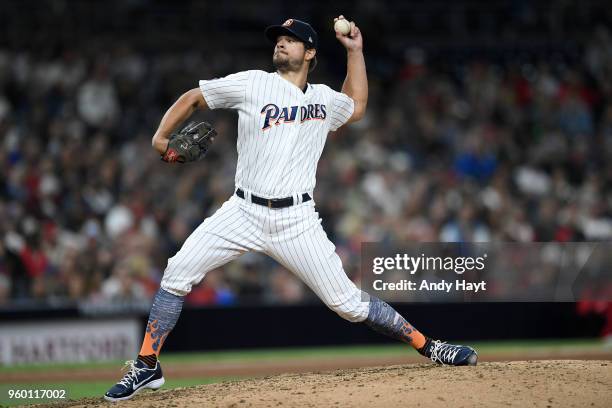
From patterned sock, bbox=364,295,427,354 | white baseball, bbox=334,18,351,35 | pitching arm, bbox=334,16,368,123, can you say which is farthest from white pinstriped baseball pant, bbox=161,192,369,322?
white baseball, bbox=334,18,351,35

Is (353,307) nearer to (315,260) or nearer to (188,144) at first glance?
(315,260)

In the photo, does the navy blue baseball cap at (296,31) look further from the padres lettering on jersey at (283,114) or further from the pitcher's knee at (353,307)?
the pitcher's knee at (353,307)

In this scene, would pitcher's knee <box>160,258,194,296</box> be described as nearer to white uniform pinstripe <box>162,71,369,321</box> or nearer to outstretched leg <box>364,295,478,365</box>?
white uniform pinstripe <box>162,71,369,321</box>

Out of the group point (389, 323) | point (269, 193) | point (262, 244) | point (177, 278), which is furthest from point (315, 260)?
point (177, 278)

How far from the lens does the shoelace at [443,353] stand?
5684 mm

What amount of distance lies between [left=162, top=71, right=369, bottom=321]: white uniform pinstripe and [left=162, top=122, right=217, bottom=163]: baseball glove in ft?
A: 0.66

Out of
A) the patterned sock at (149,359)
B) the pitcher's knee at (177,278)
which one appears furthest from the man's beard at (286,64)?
the patterned sock at (149,359)

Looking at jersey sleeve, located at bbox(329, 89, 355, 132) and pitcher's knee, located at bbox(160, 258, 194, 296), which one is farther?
jersey sleeve, located at bbox(329, 89, 355, 132)

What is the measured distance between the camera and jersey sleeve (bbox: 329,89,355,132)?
215 inches

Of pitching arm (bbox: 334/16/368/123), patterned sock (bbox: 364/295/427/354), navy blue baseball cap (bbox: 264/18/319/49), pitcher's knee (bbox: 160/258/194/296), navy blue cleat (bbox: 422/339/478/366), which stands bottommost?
navy blue cleat (bbox: 422/339/478/366)

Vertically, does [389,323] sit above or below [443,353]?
above

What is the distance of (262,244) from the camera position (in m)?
5.26

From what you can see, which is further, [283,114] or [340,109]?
[340,109]

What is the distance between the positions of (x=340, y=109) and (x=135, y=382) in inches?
73.4
